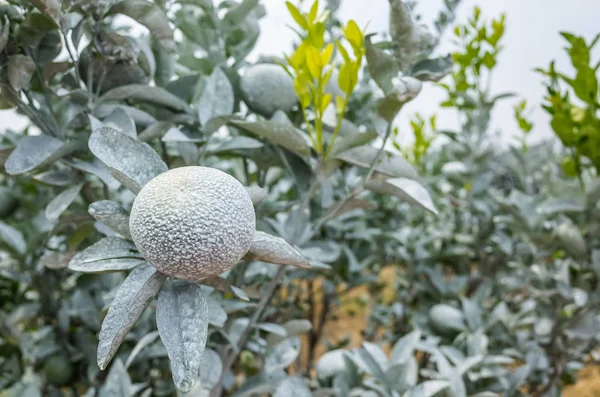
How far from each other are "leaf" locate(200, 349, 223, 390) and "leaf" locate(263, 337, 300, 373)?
181 mm

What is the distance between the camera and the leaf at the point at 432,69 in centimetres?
61

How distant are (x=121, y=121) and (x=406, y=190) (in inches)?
12.7

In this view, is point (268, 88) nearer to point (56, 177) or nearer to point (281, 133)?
point (281, 133)

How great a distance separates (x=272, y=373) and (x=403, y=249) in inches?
27.0

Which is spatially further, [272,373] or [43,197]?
[43,197]

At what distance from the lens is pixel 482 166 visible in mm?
1366

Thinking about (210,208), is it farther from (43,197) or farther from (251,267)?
(43,197)

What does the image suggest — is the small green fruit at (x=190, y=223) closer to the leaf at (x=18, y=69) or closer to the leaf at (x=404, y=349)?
the leaf at (x=18, y=69)

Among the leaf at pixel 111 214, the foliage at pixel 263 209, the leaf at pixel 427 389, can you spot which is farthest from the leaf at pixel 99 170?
the leaf at pixel 427 389

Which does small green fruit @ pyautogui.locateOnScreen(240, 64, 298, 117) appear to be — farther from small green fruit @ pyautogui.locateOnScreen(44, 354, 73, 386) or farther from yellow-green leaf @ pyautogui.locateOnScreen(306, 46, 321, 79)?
small green fruit @ pyautogui.locateOnScreen(44, 354, 73, 386)

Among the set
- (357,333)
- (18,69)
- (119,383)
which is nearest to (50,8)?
(18,69)

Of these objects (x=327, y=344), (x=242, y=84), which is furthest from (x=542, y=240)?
(x=242, y=84)

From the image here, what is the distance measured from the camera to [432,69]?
0.64m

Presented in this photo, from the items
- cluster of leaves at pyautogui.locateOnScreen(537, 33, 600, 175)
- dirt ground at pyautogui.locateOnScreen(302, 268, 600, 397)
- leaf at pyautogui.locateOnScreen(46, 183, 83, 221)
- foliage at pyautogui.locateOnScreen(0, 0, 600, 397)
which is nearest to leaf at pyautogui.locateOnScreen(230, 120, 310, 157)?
foliage at pyautogui.locateOnScreen(0, 0, 600, 397)
